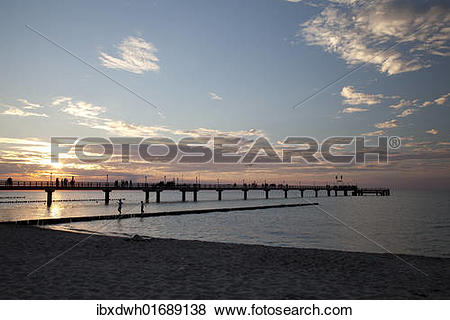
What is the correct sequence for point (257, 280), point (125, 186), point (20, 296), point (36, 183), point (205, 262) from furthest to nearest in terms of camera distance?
point (125, 186), point (36, 183), point (205, 262), point (257, 280), point (20, 296)

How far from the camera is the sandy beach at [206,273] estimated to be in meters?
9.32

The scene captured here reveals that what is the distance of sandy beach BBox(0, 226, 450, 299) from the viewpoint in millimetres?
9320

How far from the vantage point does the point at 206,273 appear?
38.6 feet

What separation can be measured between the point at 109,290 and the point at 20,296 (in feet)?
6.86

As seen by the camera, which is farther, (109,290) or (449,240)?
(449,240)

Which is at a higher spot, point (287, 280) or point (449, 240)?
point (287, 280)

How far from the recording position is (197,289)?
9.62m

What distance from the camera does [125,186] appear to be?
9144 cm
